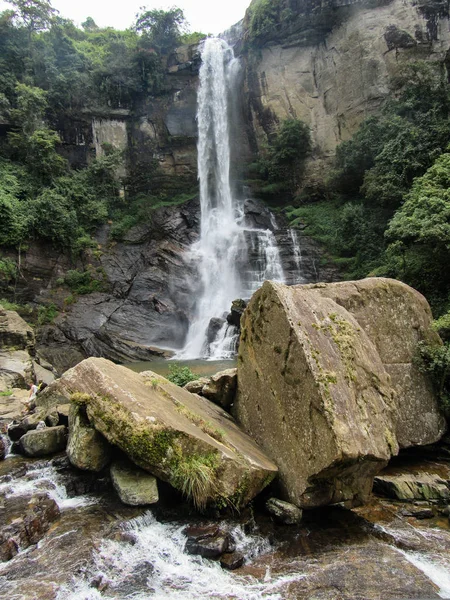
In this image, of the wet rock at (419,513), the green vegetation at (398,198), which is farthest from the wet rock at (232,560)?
the green vegetation at (398,198)

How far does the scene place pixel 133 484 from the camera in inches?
196

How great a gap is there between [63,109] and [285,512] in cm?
3028

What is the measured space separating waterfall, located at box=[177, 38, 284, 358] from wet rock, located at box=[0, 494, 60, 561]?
13.0m

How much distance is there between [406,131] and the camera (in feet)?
60.0

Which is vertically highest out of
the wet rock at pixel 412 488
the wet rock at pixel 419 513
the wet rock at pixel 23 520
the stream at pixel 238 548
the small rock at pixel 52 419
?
the small rock at pixel 52 419

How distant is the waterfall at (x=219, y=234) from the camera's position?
71.8 ft

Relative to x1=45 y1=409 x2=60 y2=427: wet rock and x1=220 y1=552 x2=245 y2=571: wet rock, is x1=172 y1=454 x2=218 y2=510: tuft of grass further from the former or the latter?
x1=45 y1=409 x2=60 y2=427: wet rock

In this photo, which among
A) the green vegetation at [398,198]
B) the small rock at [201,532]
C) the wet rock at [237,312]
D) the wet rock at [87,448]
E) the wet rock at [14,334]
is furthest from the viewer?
the wet rock at [237,312]

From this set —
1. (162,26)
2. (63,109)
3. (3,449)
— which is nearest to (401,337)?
(3,449)

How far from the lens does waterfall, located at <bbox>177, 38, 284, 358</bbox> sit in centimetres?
2189

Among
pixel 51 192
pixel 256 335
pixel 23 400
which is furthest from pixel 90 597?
pixel 51 192

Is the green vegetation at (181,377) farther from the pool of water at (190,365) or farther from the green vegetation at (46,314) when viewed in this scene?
the green vegetation at (46,314)

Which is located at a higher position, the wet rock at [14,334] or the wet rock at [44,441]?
the wet rock at [14,334]

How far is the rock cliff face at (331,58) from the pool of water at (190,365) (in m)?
17.0
